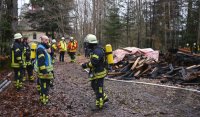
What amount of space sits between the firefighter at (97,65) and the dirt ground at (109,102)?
1.28ft

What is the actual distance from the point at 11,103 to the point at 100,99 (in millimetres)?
2981

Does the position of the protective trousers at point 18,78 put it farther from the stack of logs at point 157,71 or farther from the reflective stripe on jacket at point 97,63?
the stack of logs at point 157,71

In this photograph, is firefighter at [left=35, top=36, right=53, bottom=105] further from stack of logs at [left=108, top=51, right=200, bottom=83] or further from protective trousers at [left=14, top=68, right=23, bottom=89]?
stack of logs at [left=108, top=51, right=200, bottom=83]

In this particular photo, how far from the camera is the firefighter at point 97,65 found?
911cm

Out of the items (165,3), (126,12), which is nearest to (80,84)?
(165,3)

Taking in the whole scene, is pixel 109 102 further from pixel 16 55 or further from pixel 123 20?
pixel 123 20

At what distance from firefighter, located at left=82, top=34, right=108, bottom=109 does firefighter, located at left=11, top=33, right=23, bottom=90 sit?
363 centimetres

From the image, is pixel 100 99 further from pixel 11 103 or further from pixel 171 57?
pixel 171 57

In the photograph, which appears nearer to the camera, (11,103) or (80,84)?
(11,103)

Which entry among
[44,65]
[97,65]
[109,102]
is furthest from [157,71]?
[44,65]

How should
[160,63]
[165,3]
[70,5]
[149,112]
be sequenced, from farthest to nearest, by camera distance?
[165,3] < [70,5] < [160,63] < [149,112]

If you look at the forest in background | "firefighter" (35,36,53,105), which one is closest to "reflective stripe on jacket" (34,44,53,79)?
"firefighter" (35,36,53,105)

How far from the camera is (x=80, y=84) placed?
14.1 m

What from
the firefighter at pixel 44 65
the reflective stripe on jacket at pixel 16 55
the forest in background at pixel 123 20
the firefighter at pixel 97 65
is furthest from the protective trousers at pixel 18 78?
the forest in background at pixel 123 20
